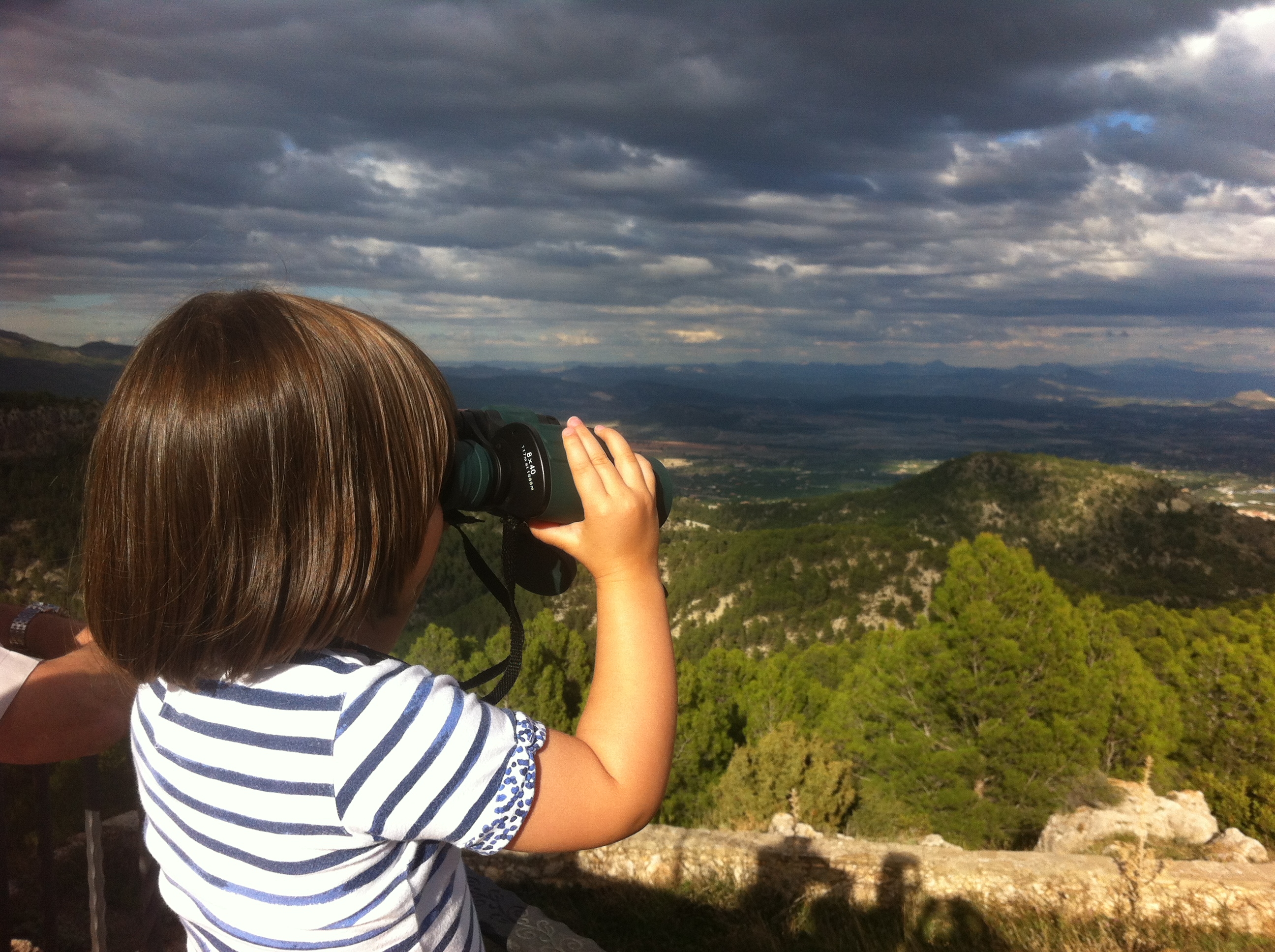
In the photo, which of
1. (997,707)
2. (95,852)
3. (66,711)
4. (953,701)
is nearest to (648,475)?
(66,711)

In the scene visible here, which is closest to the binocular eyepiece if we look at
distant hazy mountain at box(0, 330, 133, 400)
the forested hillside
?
the forested hillside

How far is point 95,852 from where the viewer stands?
161cm

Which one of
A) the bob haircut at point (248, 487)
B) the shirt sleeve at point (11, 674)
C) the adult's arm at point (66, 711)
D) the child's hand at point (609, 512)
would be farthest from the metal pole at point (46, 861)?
the child's hand at point (609, 512)

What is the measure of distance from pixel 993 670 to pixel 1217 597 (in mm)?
37830

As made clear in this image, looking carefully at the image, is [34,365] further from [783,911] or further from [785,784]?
[783,911]

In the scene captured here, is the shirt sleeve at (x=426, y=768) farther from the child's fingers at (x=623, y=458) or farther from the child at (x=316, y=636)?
the child's fingers at (x=623, y=458)

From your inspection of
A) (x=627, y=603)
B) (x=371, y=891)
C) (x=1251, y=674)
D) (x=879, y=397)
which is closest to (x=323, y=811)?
(x=371, y=891)

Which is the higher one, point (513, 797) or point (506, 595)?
point (506, 595)

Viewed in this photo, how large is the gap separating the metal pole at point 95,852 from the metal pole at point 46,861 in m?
0.07

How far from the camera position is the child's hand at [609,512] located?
807 millimetres

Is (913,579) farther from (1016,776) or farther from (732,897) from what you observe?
(732,897)

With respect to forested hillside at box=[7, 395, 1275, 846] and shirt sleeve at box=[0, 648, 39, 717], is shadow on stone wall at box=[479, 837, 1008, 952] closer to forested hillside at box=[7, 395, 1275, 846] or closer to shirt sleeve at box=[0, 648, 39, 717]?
shirt sleeve at box=[0, 648, 39, 717]

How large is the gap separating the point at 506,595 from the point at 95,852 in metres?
1.33

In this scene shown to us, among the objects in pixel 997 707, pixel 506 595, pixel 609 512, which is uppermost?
pixel 609 512
